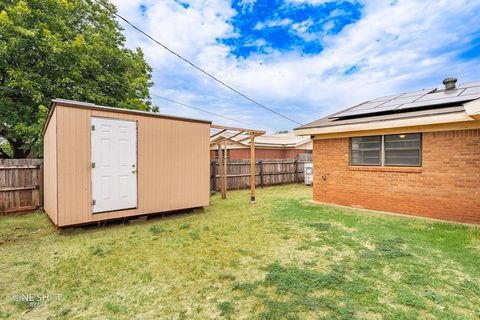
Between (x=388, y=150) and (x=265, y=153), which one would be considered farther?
(x=265, y=153)

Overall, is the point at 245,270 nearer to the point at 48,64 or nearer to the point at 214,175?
the point at 214,175

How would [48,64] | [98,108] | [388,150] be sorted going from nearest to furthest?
1. [98,108]
2. [388,150]
3. [48,64]

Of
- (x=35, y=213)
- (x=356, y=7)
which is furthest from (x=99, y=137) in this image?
(x=356, y=7)

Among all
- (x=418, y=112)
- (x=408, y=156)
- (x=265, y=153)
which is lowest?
(x=408, y=156)

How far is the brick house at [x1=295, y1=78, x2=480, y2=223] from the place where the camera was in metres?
5.15

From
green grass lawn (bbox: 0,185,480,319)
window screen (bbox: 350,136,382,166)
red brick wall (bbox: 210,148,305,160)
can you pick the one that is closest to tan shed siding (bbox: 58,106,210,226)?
green grass lawn (bbox: 0,185,480,319)

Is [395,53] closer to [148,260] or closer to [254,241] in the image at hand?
[254,241]

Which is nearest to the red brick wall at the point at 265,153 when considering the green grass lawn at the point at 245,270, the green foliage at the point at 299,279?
the green grass lawn at the point at 245,270

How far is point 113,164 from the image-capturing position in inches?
207

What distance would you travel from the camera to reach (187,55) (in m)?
9.38

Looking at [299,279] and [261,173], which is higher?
[261,173]

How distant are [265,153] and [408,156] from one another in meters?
11.9

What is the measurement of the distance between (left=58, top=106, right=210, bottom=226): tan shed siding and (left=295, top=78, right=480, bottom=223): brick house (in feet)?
12.6

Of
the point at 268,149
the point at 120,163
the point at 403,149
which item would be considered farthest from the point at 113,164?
the point at 268,149
